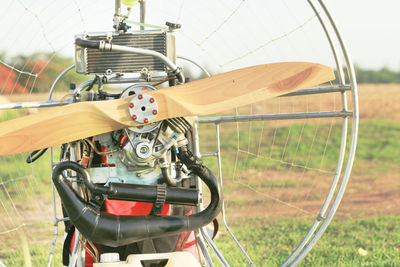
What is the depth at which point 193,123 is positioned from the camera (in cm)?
352

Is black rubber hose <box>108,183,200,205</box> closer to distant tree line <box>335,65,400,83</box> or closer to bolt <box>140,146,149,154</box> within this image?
bolt <box>140,146,149,154</box>

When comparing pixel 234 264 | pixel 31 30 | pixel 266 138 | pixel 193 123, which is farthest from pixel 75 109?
pixel 266 138

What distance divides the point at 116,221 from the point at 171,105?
72cm

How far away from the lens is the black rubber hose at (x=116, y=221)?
3.16m

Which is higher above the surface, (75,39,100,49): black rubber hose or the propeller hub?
(75,39,100,49): black rubber hose

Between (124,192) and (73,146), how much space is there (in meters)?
0.52

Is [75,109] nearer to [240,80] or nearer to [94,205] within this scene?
[94,205]

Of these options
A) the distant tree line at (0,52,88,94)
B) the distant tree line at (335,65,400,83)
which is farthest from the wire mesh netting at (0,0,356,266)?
the distant tree line at (335,65,400,83)

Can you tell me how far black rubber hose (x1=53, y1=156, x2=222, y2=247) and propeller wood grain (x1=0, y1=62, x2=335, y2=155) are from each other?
220mm

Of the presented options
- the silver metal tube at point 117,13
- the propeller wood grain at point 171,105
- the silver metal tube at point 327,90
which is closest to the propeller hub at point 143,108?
the propeller wood grain at point 171,105

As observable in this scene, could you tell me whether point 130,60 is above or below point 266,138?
above

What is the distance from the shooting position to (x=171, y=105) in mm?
3186

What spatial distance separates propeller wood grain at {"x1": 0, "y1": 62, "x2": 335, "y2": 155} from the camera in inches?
124

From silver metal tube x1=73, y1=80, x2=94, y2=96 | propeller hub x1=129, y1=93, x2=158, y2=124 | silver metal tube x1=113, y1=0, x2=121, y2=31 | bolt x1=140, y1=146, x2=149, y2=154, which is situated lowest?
bolt x1=140, y1=146, x2=149, y2=154
